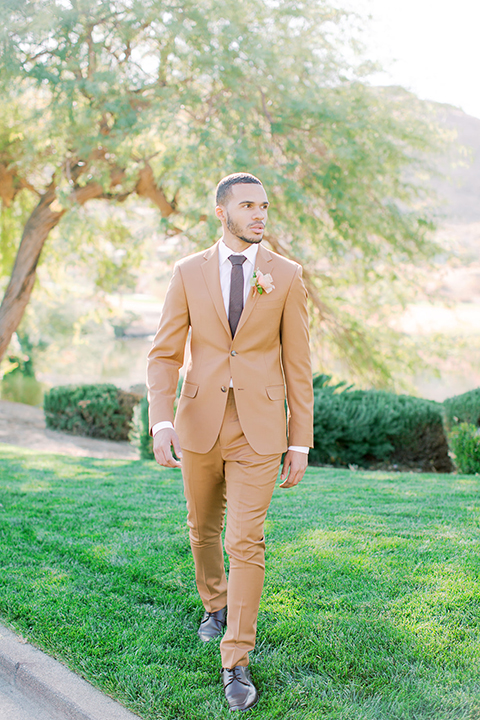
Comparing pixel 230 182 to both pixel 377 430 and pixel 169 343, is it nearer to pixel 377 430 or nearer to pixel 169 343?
pixel 169 343

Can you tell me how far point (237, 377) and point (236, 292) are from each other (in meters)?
0.40

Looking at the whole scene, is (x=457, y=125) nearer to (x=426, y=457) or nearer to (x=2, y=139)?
(x=426, y=457)

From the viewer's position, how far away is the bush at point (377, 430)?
7.89 metres

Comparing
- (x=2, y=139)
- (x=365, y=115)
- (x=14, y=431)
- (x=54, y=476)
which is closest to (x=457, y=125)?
(x=365, y=115)

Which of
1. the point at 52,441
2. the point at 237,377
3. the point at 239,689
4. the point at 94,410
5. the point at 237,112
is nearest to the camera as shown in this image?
the point at 239,689

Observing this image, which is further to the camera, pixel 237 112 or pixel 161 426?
pixel 237 112

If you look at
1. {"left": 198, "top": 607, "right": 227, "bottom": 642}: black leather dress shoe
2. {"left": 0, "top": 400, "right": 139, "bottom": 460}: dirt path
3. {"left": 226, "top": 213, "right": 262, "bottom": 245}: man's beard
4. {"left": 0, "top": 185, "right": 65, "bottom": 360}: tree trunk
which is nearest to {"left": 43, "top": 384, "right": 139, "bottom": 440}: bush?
{"left": 0, "top": 400, "right": 139, "bottom": 460}: dirt path

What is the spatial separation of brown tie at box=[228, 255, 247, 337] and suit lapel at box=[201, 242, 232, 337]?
0.16 ft

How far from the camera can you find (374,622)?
2932 mm

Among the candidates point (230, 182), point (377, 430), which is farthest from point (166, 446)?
point (377, 430)

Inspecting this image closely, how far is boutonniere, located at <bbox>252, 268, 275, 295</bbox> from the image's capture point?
2613mm

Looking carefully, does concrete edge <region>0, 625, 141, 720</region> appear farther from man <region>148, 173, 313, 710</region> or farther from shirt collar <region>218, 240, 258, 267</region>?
shirt collar <region>218, 240, 258, 267</region>

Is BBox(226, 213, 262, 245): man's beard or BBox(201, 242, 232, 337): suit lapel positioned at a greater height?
BBox(226, 213, 262, 245): man's beard

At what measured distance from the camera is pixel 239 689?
2.42 metres
